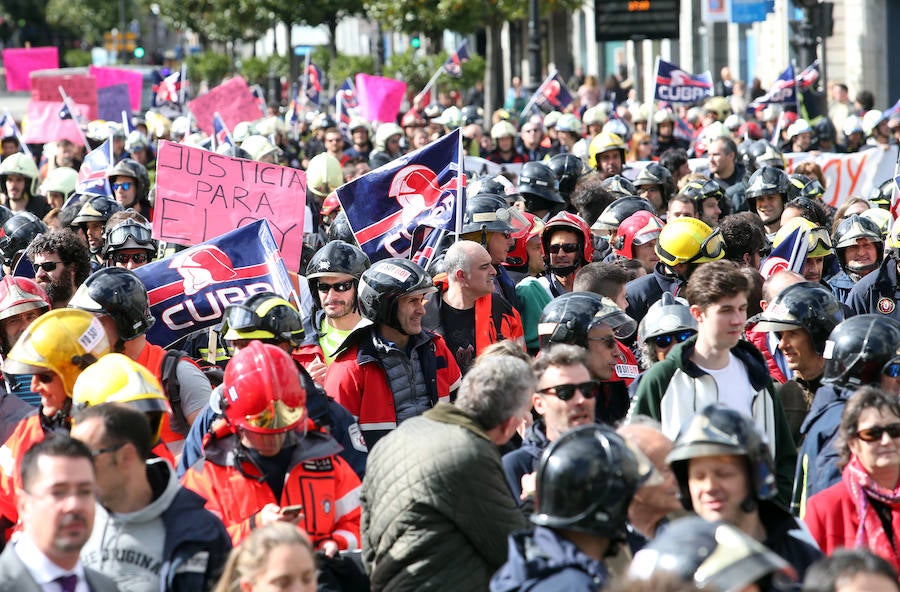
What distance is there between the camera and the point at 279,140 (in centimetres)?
2019

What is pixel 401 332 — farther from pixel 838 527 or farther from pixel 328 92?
pixel 328 92

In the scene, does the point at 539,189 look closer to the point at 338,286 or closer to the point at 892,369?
the point at 338,286

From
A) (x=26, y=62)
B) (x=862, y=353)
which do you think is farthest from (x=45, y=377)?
(x=26, y=62)

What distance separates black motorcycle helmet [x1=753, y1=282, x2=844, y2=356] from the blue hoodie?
2915mm

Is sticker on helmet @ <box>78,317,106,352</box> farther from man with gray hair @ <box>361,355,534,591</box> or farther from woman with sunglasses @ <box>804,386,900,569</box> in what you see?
woman with sunglasses @ <box>804,386,900,569</box>

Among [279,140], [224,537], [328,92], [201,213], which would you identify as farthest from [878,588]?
[328,92]

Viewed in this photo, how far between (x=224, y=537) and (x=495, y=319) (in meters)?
3.38

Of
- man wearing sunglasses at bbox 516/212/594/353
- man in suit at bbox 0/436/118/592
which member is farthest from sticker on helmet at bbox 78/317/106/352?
man wearing sunglasses at bbox 516/212/594/353

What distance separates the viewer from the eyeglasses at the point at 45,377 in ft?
18.9

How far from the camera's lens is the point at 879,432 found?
506cm

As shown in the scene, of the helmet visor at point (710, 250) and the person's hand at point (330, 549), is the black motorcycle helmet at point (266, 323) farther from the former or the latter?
the helmet visor at point (710, 250)

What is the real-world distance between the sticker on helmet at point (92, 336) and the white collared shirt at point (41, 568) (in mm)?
1680

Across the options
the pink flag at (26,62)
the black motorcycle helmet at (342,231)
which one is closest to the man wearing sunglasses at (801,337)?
the black motorcycle helmet at (342,231)

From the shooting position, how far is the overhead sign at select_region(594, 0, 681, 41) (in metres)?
24.8
